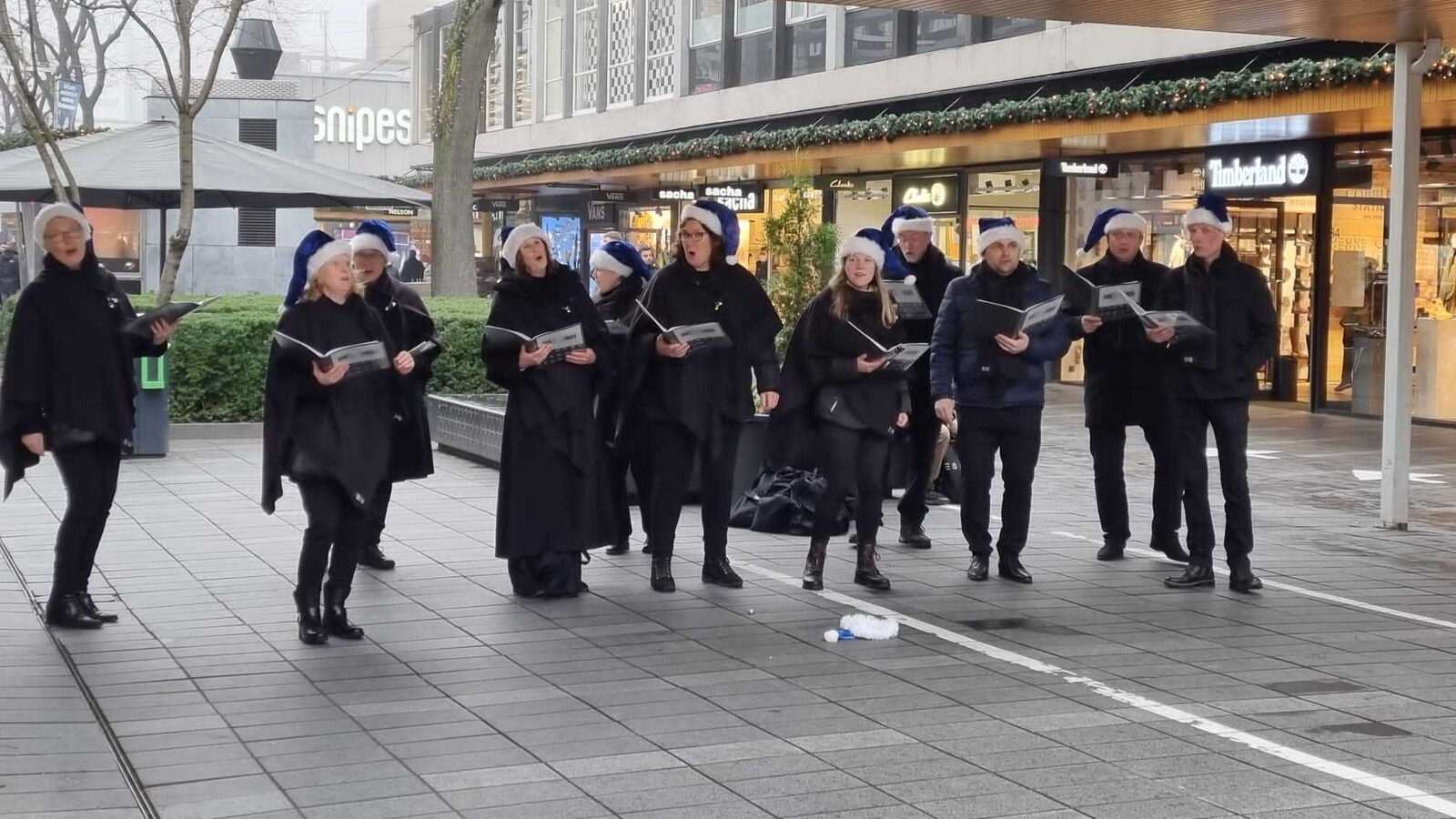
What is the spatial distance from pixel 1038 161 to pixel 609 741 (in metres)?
18.7

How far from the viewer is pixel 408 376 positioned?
8758mm

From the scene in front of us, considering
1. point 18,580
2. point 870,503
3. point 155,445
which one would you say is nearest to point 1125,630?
point 870,503

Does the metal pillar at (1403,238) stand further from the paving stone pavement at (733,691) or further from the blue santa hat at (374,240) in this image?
the blue santa hat at (374,240)

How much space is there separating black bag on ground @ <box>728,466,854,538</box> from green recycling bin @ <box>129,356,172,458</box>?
5.14 m

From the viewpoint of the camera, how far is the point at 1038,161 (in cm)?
2381

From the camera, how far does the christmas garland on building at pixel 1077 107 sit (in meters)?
16.0

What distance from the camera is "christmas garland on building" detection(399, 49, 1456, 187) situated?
16.0 m

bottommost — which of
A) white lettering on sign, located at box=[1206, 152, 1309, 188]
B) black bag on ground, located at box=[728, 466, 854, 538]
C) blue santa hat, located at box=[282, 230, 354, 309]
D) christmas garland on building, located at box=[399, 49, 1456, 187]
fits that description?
black bag on ground, located at box=[728, 466, 854, 538]

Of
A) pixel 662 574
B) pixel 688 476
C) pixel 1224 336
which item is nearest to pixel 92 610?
pixel 662 574

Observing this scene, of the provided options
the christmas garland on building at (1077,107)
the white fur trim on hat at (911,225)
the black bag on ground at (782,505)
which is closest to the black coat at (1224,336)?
the white fur trim on hat at (911,225)

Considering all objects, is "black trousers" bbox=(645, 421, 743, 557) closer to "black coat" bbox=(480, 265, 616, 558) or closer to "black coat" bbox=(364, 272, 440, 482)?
"black coat" bbox=(480, 265, 616, 558)

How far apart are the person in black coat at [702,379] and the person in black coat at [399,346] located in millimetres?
1034

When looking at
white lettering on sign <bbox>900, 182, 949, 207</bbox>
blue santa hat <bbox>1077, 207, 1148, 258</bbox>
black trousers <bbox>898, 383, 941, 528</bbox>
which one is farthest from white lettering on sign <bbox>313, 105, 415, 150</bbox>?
blue santa hat <bbox>1077, 207, 1148, 258</bbox>

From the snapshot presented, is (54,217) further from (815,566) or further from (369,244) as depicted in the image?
(815,566)
